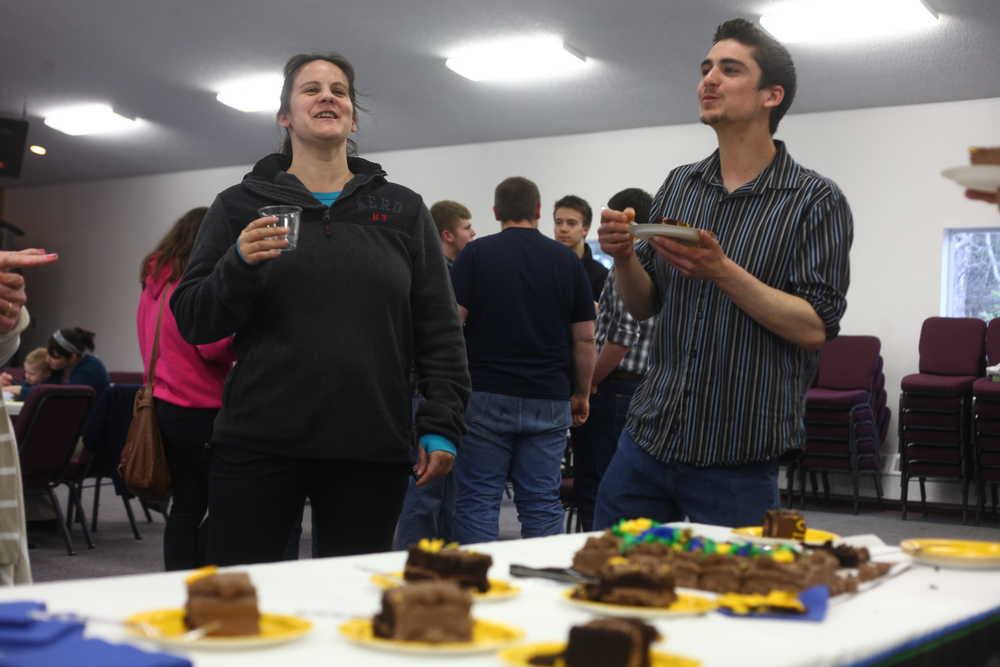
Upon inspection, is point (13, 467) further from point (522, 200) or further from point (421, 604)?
point (522, 200)

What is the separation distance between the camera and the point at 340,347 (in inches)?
76.6

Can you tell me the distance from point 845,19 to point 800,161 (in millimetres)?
1970

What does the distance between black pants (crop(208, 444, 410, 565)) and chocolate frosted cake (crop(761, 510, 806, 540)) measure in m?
0.66

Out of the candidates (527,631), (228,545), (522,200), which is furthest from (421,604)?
(522,200)

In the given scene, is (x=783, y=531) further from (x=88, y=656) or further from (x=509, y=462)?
(x=509, y=462)

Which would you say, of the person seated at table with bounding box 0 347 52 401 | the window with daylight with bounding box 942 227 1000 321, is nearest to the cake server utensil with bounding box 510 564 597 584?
the person seated at table with bounding box 0 347 52 401

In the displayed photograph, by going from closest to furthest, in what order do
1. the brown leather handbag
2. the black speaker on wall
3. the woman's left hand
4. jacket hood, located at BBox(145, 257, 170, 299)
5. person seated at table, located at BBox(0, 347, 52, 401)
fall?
the woman's left hand < the brown leather handbag < jacket hood, located at BBox(145, 257, 170, 299) < person seated at table, located at BBox(0, 347, 52, 401) < the black speaker on wall

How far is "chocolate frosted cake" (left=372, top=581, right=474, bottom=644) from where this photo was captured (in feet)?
3.02

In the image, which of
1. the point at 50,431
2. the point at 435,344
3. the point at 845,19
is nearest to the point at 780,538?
the point at 435,344

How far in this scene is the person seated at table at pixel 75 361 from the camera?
589cm

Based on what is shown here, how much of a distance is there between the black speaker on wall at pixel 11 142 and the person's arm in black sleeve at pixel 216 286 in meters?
7.27

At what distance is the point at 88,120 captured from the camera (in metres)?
9.28

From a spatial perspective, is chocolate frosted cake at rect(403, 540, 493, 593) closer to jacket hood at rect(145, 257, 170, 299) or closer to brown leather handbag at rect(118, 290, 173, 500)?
brown leather handbag at rect(118, 290, 173, 500)

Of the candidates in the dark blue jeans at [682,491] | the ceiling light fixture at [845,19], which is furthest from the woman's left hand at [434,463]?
the ceiling light fixture at [845,19]
